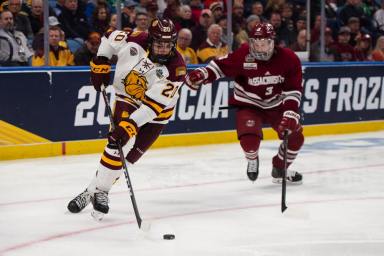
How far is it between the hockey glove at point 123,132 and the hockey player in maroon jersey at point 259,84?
154cm

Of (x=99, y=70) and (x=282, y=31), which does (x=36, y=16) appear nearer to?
(x=99, y=70)

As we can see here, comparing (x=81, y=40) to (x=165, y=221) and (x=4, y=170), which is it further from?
(x=165, y=221)

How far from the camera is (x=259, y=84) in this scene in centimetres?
737

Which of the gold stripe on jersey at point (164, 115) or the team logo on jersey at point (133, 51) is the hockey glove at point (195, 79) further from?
the team logo on jersey at point (133, 51)

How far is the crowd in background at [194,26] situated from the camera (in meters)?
9.08

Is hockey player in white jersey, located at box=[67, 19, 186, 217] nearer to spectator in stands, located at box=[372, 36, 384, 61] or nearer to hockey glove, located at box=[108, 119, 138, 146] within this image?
hockey glove, located at box=[108, 119, 138, 146]

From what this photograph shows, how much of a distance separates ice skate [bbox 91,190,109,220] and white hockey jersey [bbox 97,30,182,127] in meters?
0.54

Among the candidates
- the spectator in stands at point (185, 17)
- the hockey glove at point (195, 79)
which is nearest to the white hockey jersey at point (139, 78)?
the hockey glove at point (195, 79)

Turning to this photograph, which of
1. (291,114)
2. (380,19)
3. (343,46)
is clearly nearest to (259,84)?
(291,114)

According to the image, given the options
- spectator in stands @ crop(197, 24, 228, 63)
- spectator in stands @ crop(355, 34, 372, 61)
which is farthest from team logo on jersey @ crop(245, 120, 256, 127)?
spectator in stands @ crop(355, 34, 372, 61)

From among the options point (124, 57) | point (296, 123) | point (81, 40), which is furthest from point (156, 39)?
point (81, 40)

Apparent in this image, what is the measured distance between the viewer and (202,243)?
17.1 feet

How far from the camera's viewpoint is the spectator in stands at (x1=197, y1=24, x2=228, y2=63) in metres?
A: 10.5

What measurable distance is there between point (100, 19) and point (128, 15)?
417 millimetres
